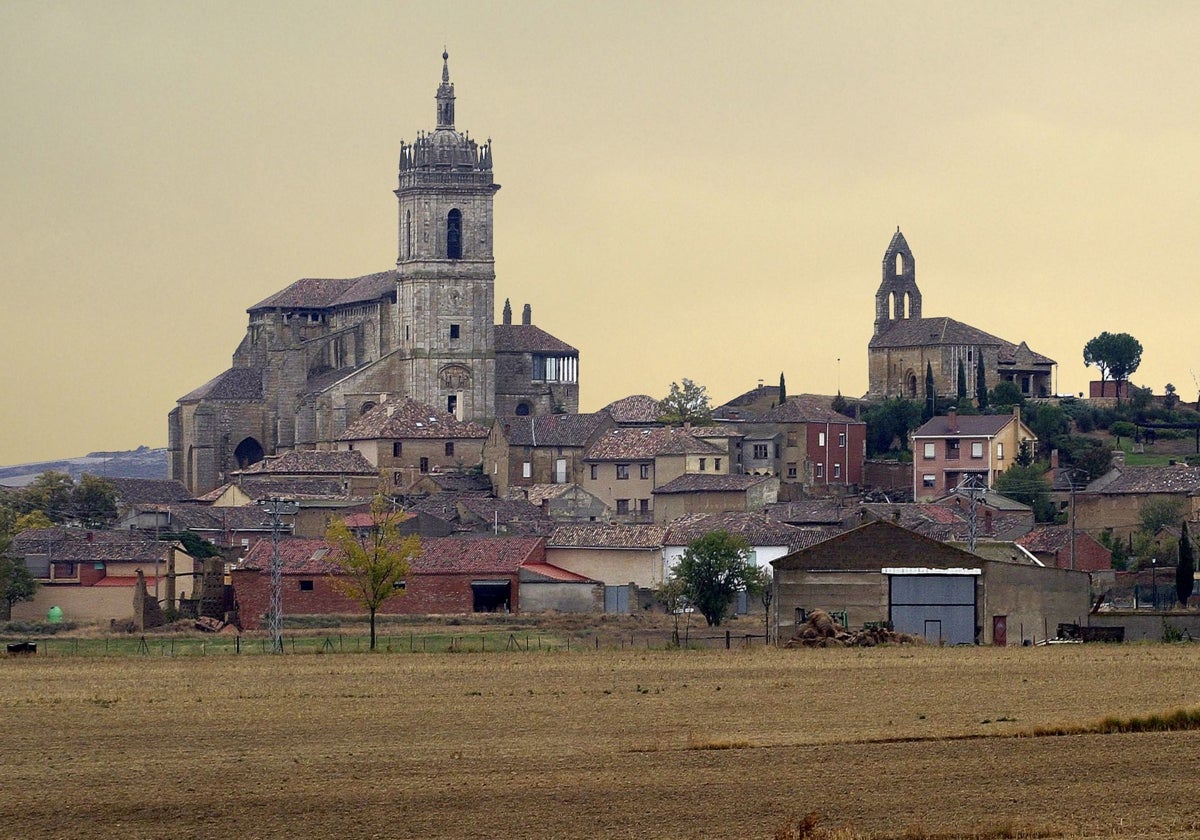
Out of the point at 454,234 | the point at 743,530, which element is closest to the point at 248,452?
the point at 454,234

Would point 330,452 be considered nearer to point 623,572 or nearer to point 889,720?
point 623,572

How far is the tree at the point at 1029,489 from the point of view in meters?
114

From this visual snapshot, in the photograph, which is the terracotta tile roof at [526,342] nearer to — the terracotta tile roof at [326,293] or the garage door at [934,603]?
the terracotta tile roof at [326,293]

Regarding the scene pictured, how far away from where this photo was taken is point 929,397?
13388 cm

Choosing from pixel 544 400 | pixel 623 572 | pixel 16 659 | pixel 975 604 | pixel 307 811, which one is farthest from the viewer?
pixel 544 400

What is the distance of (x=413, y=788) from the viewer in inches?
1405

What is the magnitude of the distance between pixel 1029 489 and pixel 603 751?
80.2 metres

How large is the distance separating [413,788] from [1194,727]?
44.4 ft

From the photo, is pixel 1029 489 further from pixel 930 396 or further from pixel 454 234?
pixel 454 234

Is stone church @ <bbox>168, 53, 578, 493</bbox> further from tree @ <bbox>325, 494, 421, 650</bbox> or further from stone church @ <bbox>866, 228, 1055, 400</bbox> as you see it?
tree @ <bbox>325, 494, 421, 650</bbox>

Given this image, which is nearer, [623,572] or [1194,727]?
[1194,727]

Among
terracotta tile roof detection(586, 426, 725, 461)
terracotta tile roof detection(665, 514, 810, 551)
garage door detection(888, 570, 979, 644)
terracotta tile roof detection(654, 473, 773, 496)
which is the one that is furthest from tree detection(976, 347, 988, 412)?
garage door detection(888, 570, 979, 644)

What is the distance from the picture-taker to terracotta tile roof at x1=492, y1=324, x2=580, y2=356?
488ft

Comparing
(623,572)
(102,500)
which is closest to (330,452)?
(102,500)
